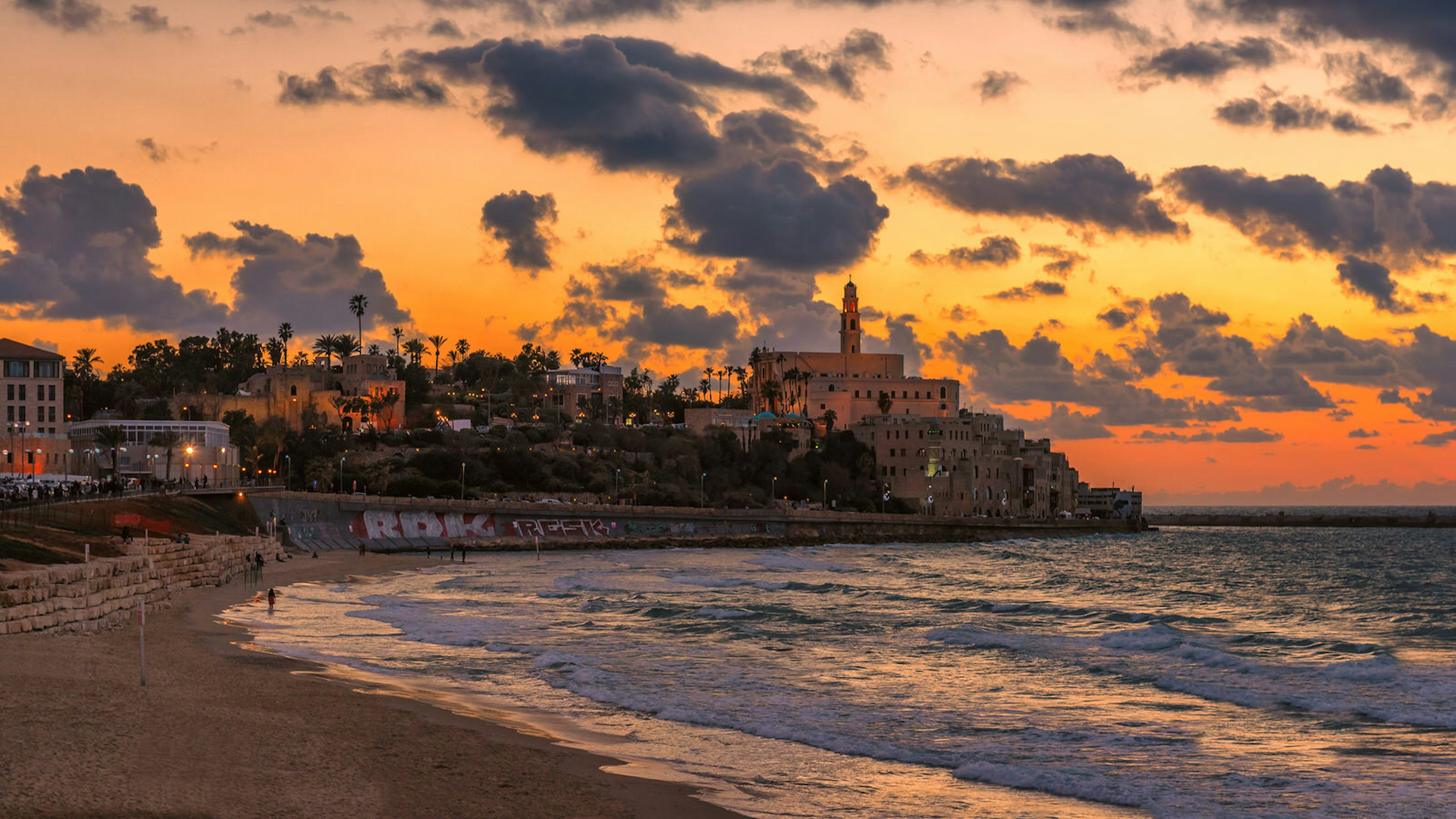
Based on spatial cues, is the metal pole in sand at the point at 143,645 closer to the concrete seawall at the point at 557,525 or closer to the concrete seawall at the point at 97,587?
the concrete seawall at the point at 97,587

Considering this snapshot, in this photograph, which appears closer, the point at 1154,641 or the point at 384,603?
the point at 1154,641

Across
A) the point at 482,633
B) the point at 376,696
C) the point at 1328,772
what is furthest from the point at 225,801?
the point at 482,633

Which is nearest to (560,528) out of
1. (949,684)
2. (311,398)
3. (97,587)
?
(311,398)

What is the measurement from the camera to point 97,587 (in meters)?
38.6

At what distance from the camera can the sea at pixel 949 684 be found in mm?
20875

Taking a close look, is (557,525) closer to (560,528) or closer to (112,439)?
(560,528)

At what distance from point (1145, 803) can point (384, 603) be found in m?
46.0

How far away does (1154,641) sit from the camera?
42.8 m

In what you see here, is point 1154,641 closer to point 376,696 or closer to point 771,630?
point 771,630

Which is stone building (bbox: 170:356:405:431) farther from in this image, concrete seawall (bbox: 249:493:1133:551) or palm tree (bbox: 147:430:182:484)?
concrete seawall (bbox: 249:493:1133:551)

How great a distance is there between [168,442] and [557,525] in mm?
41837

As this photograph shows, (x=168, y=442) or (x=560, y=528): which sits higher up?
(x=168, y=442)

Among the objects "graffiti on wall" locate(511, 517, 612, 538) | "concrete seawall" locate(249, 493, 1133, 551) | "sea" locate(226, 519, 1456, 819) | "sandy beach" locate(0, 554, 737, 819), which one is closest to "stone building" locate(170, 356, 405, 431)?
"concrete seawall" locate(249, 493, 1133, 551)

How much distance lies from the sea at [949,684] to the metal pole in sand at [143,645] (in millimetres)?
4119
